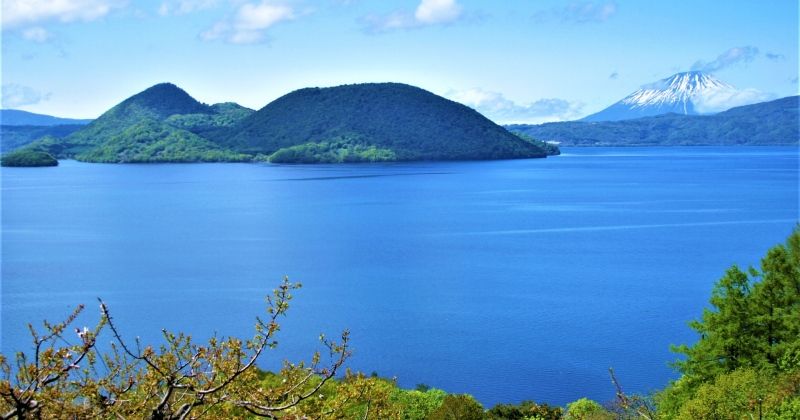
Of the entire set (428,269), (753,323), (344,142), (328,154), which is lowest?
(428,269)

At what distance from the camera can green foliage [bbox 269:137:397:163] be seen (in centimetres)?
17488

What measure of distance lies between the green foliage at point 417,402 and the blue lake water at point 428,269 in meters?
5.12

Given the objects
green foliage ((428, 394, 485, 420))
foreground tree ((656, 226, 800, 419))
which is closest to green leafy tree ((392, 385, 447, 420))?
green foliage ((428, 394, 485, 420))

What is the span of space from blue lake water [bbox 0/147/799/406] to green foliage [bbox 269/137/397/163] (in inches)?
3009

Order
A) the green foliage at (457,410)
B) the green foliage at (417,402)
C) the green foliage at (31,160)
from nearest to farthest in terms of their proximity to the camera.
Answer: the green foliage at (457,410) → the green foliage at (417,402) → the green foliage at (31,160)

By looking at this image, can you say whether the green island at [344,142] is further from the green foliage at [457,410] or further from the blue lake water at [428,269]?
the green foliage at [457,410]

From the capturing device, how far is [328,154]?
6969 inches

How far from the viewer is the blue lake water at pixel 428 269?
31188mm

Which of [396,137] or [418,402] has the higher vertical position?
[396,137]

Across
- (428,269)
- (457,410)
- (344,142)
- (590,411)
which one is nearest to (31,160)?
(344,142)

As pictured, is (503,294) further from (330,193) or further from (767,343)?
(330,193)

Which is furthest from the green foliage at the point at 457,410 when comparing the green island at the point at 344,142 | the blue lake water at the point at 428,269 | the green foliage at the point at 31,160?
the green foliage at the point at 31,160

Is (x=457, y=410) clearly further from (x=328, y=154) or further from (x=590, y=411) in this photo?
(x=328, y=154)

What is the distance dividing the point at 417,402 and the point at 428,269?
2671 centimetres
